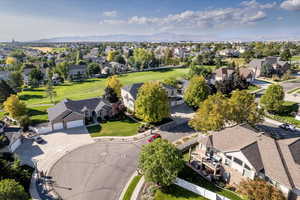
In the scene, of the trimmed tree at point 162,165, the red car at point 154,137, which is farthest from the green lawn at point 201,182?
the red car at point 154,137

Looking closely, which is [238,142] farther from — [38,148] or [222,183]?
[38,148]

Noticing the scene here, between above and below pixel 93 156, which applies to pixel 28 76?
above

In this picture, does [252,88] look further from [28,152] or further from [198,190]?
[28,152]

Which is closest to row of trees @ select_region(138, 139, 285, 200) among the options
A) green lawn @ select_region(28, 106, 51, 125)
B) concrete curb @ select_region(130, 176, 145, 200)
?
concrete curb @ select_region(130, 176, 145, 200)

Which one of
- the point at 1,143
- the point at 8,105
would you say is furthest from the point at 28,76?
the point at 1,143

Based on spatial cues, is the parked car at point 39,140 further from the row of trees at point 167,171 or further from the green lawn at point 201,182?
the green lawn at point 201,182

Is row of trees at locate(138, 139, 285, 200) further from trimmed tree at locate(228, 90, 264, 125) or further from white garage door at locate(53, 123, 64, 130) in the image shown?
white garage door at locate(53, 123, 64, 130)

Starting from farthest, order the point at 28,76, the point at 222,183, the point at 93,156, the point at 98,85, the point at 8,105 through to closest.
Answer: the point at 28,76, the point at 98,85, the point at 8,105, the point at 93,156, the point at 222,183

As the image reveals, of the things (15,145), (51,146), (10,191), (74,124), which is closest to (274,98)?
(74,124)
